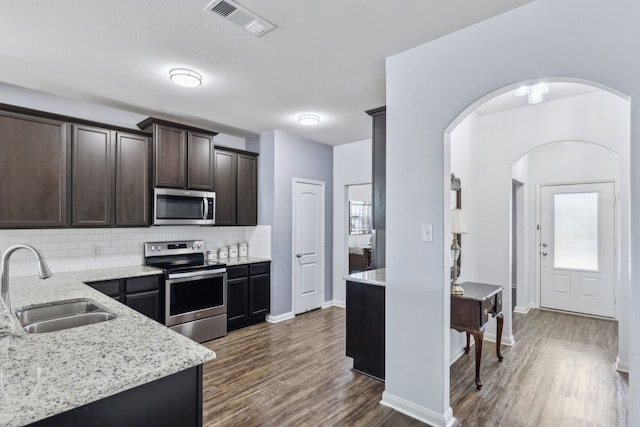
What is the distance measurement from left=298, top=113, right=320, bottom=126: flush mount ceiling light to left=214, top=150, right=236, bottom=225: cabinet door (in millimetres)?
1164

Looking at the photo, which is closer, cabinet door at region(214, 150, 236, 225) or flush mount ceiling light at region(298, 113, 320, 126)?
flush mount ceiling light at region(298, 113, 320, 126)

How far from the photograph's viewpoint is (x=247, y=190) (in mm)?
4863

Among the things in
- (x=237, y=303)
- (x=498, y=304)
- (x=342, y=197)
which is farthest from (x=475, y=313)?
(x=342, y=197)

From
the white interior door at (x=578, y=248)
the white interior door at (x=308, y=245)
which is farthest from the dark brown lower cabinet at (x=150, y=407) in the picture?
the white interior door at (x=578, y=248)

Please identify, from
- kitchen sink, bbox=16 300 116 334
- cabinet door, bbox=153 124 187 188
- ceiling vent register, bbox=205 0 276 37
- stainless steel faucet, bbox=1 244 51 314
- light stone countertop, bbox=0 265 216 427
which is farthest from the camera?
cabinet door, bbox=153 124 187 188

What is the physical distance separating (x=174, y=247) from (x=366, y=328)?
2.68 metres

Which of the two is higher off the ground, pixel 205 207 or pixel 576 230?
pixel 205 207

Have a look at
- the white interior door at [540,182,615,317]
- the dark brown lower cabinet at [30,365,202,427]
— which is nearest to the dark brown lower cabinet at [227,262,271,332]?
the dark brown lower cabinet at [30,365,202,427]

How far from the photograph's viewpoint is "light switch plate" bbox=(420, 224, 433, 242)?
2346 mm

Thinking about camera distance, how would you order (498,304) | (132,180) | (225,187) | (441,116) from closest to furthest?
(441,116)
(498,304)
(132,180)
(225,187)

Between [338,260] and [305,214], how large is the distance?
3.34ft

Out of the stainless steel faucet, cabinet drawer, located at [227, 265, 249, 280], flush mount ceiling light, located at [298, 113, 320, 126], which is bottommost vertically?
cabinet drawer, located at [227, 265, 249, 280]

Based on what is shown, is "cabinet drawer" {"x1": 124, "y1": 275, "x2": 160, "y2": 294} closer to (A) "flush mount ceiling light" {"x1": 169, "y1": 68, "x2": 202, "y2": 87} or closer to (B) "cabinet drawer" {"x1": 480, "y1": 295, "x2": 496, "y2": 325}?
(A) "flush mount ceiling light" {"x1": 169, "y1": 68, "x2": 202, "y2": 87}

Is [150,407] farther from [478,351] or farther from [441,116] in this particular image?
[478,351]
